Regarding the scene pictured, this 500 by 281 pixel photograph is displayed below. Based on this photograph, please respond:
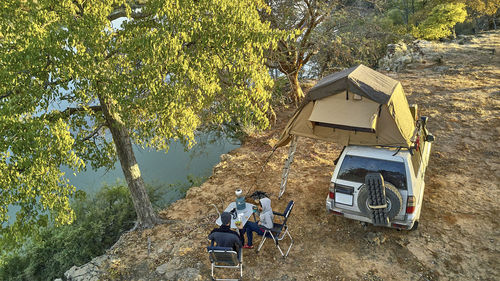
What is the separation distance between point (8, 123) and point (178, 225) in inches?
179

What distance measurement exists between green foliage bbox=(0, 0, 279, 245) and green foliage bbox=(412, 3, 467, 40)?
67.9 ft

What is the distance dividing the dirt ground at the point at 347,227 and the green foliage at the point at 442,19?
37.8 ft

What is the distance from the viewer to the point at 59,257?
848 centimetres

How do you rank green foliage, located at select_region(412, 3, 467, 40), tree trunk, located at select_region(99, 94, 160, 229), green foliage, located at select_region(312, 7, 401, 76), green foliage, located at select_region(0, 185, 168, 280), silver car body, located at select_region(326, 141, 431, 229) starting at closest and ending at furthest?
1. silver car body, located at select_region(326, 141, 431, 229)
2. tree trunk, located at select_region(99, 94, 160, 229)
3. green foliage, located at select_region(0, 185, 168, 280)
4. green foliage, located at select_region(312, 7, 401, 76)
5. green foliage, located at select_region(412, 3, 467, 40)

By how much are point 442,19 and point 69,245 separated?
2566 cm

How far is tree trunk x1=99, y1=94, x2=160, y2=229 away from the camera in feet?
22.0

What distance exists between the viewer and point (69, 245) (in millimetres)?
8805

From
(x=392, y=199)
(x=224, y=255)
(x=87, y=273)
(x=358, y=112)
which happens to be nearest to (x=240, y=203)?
(x=224, y=255)

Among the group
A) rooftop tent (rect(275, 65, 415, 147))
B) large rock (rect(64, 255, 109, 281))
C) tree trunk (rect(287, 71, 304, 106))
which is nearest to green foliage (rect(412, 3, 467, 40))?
tree trunk (rect(287, 71, 304, 106))

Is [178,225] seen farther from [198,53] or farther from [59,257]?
[198,53]

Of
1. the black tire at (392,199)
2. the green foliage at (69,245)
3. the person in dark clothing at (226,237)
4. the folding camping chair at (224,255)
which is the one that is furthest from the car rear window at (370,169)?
the green foliage at (69,245)

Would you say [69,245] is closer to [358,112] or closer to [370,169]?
[370,169]

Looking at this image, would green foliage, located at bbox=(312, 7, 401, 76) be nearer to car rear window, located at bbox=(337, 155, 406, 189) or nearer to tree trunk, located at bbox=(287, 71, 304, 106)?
tree trunk, located at bbox=(287, 71, 304, 106)

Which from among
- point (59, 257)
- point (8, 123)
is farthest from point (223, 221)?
point (59, 257)
